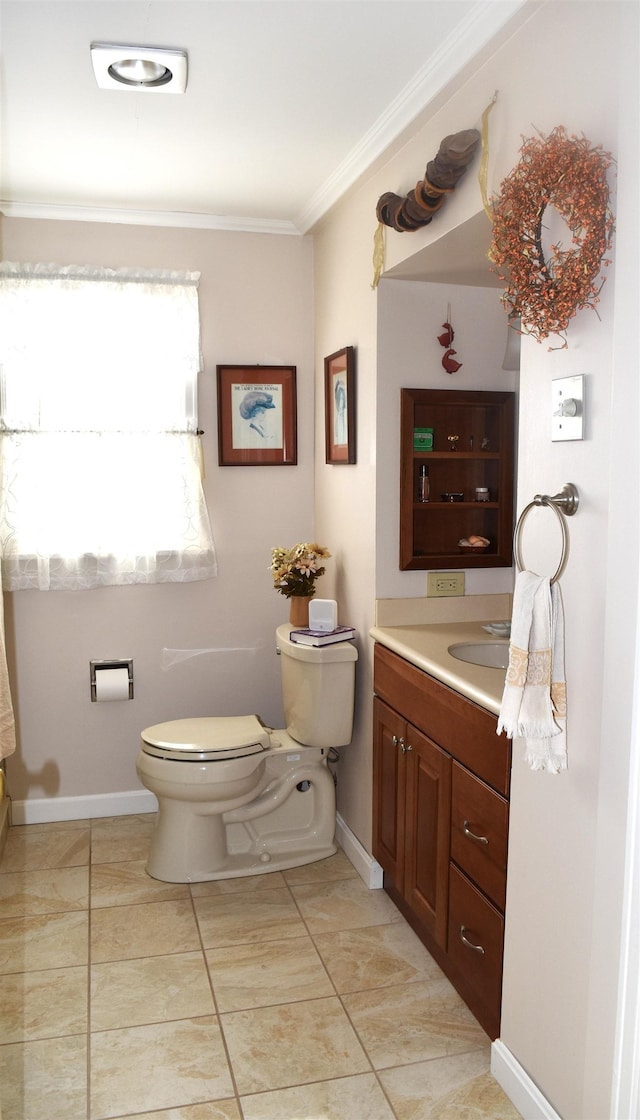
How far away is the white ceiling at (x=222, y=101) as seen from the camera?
1.91m

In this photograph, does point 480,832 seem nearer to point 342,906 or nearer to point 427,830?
point 427,830

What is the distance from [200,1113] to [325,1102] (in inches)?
11.1

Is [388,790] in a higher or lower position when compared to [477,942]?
higher

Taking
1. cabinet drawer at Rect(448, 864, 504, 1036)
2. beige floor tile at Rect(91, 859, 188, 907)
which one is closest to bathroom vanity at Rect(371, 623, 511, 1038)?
cabinet drawer at Rect(448, 864, 504, 1036)

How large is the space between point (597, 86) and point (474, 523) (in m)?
1.65

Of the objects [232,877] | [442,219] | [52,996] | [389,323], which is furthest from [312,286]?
[52,996]

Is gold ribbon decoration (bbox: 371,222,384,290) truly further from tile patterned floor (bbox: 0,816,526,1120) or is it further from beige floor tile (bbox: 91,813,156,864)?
beige floor tile (bbox: 91,813,156,864)

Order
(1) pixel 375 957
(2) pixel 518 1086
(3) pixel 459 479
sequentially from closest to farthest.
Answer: (2) pixel 518 1086 → (1) pixel 375 957 → (3) pixel 459 479

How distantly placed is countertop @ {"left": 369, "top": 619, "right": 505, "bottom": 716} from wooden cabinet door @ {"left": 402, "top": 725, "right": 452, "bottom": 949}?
218mm

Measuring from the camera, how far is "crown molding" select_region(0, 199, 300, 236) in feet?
10.7

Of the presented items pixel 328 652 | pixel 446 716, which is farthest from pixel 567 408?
pixel 328 652

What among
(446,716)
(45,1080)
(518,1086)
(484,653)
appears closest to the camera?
(518,1086)

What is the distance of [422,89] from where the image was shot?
221 cm

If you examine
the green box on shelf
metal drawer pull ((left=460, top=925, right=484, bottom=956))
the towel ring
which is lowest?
metal drawer pull ((left=460, top=925, right=484, bottom=956))
